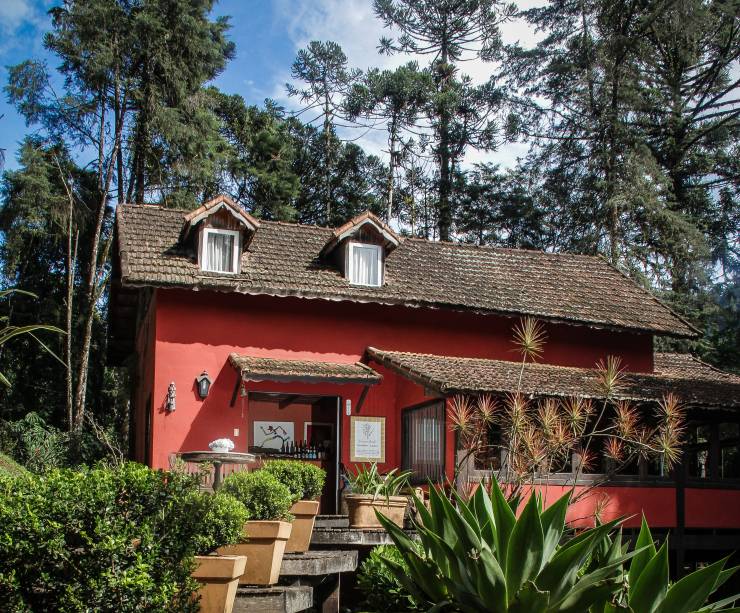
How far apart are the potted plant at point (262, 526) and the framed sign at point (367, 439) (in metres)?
8.30

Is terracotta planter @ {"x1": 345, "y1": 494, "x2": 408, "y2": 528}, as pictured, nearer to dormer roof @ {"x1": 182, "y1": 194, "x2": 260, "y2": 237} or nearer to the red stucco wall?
the red stucco wall

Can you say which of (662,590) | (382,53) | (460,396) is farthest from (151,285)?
(382,53)

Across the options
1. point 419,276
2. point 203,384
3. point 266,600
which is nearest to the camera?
point 266,600

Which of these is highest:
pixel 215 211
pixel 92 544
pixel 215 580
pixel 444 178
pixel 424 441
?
pixel 444 178

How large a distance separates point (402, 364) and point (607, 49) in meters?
18.8

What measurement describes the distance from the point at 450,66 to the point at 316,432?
21.5 meters

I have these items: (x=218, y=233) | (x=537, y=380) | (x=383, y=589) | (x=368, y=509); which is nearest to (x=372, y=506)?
(x=368, y=509)

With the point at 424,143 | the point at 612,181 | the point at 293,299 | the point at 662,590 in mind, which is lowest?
the point at 662,590

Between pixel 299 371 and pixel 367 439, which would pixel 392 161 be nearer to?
pixel 367 439

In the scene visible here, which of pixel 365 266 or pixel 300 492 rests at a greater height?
pixel 365 266

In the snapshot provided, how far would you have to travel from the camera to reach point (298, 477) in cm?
977

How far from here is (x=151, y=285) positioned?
1511cm

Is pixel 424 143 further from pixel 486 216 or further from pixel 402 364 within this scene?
pixel 402 364

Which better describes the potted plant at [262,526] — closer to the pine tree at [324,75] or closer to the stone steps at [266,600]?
the stone steps at [266,600]
